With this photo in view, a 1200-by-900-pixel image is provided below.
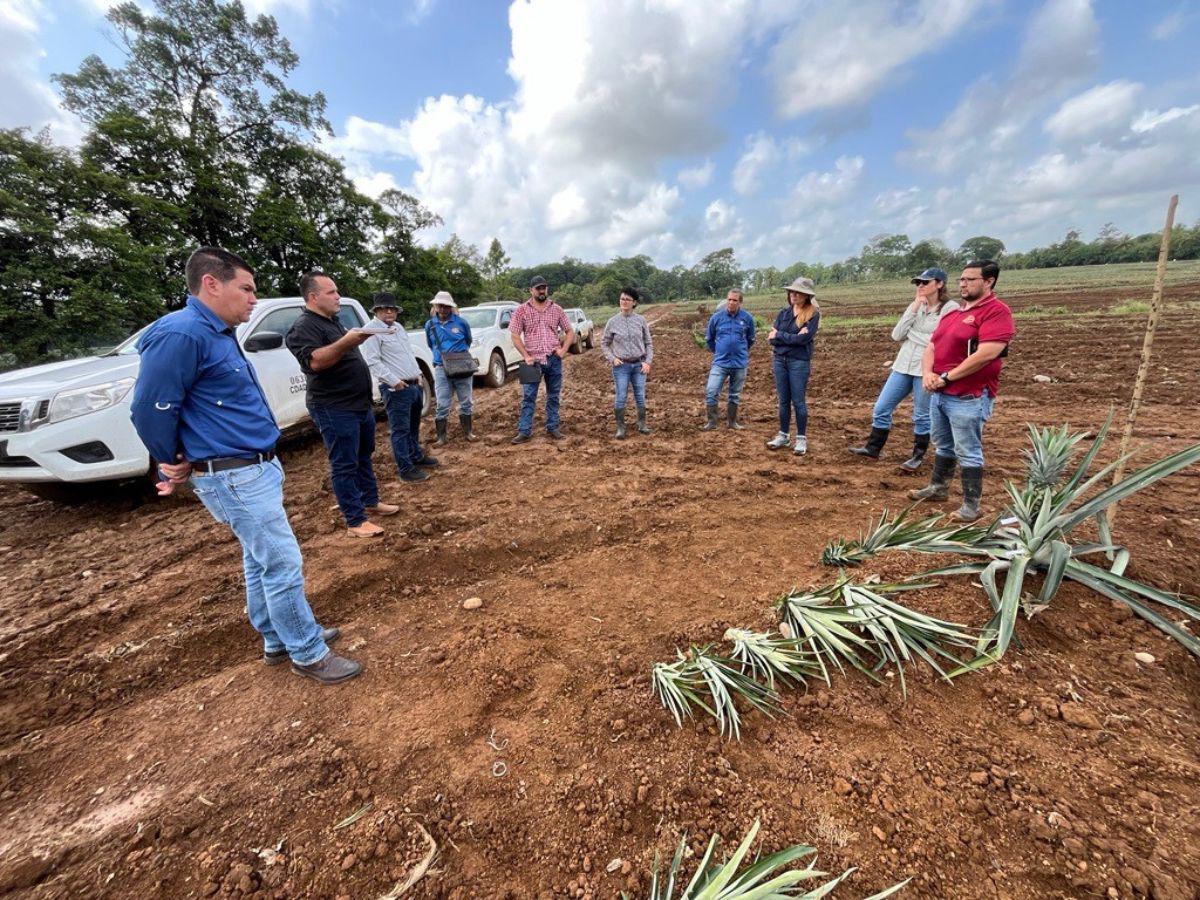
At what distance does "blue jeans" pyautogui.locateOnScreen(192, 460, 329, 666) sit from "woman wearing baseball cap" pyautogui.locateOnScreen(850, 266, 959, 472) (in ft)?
15.6

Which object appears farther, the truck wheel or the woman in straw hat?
the truck wheel

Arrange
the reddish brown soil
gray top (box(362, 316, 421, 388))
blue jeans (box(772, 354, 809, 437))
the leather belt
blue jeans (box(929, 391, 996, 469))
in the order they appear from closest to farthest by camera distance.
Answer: the reddish brown soil → the leather belt → blue jeans (box(929, 391, 996, 469)) → gray top (box(362, 316, 421, 388)) → blue jeans (box(772, 354, 809, 437))

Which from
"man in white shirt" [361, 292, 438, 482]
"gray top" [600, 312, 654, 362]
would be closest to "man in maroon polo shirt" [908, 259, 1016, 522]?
"gray top" [600, 312, 654, 362]

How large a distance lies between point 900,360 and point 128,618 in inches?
246

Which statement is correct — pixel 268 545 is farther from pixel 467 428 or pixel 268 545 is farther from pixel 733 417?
pixel 733 417

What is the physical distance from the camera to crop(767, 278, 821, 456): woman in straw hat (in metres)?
4.98

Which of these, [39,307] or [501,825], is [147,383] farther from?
[39,307]

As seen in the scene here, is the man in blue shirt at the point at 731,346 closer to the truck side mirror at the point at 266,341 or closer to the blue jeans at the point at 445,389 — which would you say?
the blue jeans at the point at 445,389

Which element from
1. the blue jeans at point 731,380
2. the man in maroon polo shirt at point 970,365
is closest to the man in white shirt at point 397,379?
the blue jeans at point 731,380

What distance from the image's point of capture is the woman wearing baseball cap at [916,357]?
4.32m

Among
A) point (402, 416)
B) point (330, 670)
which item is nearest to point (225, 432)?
point (330, 670)

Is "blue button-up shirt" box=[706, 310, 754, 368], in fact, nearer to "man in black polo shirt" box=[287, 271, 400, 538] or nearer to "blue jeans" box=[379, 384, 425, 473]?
"blue jeans" box=[379, 384, 425, 473]

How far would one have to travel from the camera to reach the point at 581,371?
12.1 m

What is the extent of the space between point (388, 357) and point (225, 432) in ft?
8.48
